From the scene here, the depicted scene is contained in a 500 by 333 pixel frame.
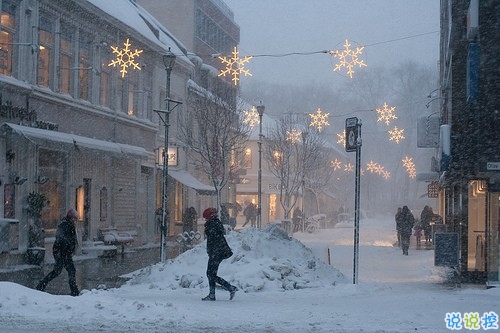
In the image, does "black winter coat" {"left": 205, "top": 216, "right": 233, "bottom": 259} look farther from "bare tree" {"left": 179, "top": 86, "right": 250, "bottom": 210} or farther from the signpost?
"bare tree" {"left": 179, "top": 86, "right": 250, "bottom": 210}

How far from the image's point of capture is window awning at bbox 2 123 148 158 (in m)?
21.8

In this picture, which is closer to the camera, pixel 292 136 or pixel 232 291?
pixel 232 291

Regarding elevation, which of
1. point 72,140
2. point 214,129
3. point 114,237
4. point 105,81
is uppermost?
point 105,81

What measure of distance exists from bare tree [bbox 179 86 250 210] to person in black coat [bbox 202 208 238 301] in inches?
692

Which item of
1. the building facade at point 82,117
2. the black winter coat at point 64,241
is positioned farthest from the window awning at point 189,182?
the black winter coat at point 64,241

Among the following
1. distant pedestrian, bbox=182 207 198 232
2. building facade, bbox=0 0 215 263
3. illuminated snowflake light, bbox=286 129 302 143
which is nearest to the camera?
building facade, bbox=0 0 215 263

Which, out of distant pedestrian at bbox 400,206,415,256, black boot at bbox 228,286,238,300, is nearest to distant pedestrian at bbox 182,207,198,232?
distant pedestrian at bbox 400,206,415,256

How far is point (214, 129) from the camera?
3478 centimetres

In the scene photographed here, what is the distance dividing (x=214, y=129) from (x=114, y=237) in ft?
26.7

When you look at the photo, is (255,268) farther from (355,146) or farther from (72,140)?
(72,140)

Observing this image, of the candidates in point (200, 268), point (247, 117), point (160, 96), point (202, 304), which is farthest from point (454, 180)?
point (247, 117)

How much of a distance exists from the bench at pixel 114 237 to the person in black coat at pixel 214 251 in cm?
1522

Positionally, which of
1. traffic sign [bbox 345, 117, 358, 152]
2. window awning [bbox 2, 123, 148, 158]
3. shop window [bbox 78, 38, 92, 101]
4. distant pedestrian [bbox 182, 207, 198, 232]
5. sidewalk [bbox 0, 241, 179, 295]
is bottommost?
sidewalk [bbox 0, 241, 179, 295]

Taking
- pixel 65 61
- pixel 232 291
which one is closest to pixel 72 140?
pixel 65 61
